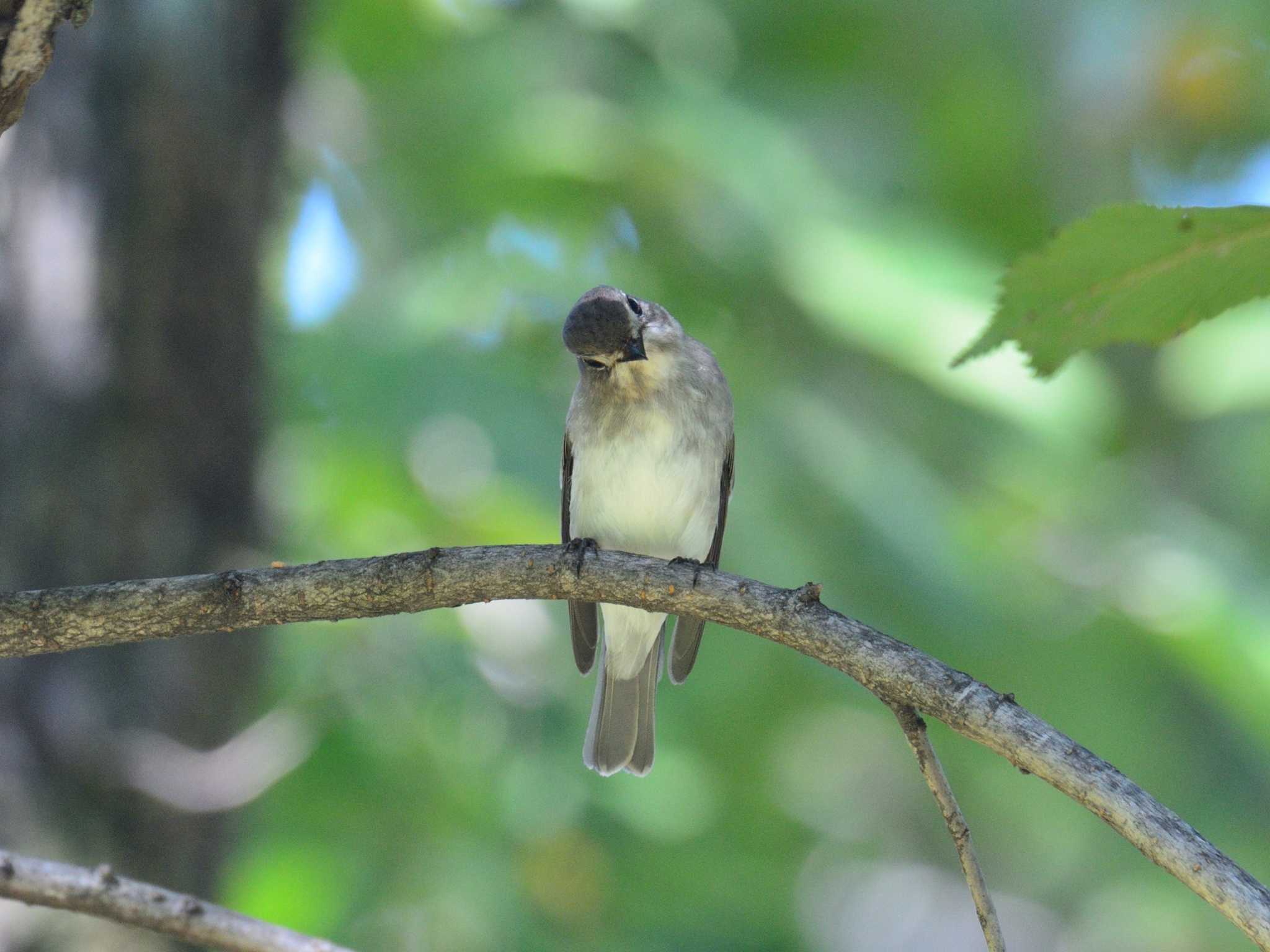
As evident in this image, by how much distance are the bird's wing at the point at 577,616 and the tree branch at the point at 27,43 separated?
3.22 metres

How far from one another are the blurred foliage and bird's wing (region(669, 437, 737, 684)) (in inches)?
47.1

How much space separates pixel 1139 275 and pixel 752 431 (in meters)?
5.89

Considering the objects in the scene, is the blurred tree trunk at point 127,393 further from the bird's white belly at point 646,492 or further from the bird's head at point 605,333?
the bird's head at point 605,333

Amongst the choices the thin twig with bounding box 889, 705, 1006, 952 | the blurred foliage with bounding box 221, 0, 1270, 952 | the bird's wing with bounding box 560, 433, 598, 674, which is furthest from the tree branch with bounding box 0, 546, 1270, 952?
the blurred foliage with bounding box 221, 0, 1270, 952

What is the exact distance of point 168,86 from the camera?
16.5ft

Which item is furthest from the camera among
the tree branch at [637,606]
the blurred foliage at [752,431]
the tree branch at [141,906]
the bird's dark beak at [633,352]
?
the blurred foliage at [752,431]

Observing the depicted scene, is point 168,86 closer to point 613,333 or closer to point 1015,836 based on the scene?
point 613,333

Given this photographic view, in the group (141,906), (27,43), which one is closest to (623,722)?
(141,906)

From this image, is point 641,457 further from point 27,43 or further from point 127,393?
point 27,43

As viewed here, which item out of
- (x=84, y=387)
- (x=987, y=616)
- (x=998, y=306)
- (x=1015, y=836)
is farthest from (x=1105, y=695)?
(x=998, y=306)

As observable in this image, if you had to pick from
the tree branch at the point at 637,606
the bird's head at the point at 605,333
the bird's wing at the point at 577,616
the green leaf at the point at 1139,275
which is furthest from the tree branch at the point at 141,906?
the bird's wing at the point at 577,616

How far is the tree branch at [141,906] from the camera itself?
7.67 feet

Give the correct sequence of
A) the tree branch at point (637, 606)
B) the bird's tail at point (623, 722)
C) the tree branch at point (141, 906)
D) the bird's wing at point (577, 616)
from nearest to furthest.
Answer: the tree branch at point (637, 606)
the tree branch at point (141, 906)
the bird's tail at point (623, 722)
the bird's wing at point (577, 616)

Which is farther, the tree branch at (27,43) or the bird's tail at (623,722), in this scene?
the bird's tail at (623,722)
